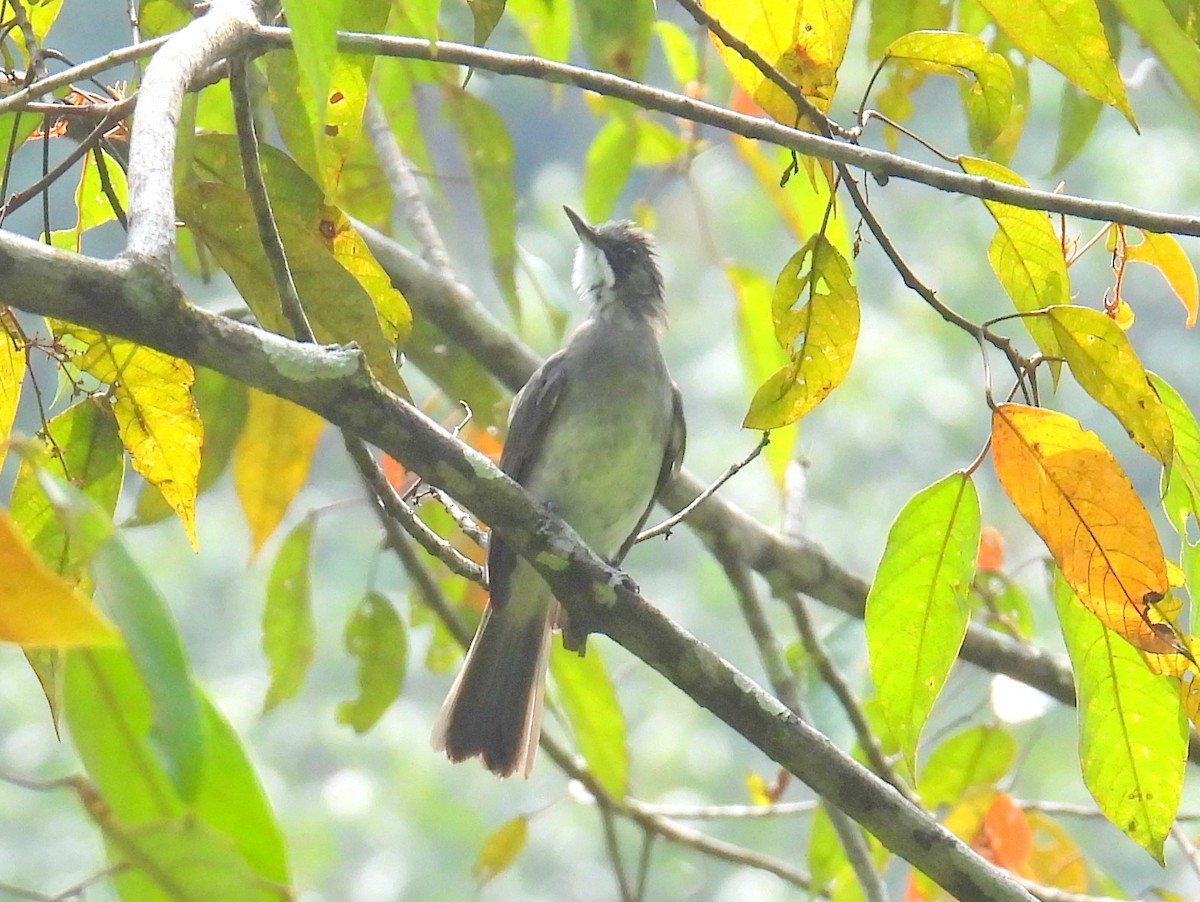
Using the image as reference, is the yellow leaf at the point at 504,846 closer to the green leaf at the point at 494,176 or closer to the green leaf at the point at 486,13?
the green leaf at the point at 494,176

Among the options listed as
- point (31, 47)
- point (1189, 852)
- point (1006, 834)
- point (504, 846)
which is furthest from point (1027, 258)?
point (504, 846)

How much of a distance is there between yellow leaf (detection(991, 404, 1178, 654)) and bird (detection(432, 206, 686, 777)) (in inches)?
71.1

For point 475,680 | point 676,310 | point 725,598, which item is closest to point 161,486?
point 475,680

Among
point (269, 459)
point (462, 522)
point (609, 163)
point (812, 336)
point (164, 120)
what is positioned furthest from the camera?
point (609, 163)

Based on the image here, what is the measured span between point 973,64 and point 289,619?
78.4 inches

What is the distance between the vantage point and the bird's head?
4.20 m

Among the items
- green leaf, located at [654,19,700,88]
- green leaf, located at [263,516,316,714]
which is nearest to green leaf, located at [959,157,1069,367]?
green leaf, located at [654,19,700,88]

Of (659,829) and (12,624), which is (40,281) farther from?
(659,829)

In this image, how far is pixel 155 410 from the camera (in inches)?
76.4

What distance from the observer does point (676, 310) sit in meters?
10.9

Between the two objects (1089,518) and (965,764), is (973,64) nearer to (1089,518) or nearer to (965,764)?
(1089,518)

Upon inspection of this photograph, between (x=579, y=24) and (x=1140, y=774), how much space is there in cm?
147

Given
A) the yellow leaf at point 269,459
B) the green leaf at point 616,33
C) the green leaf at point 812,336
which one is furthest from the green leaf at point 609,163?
the green leaf at point 812,336

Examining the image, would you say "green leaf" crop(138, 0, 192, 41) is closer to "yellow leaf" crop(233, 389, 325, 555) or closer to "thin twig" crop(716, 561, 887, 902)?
"yellow leaf" crop(233, 389, 325, 555)
